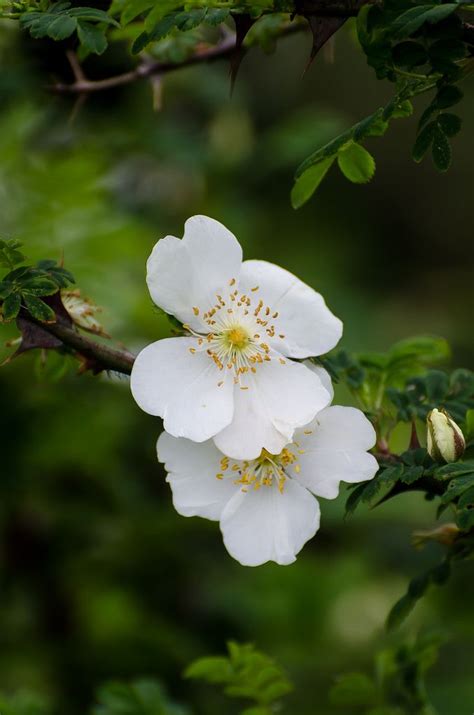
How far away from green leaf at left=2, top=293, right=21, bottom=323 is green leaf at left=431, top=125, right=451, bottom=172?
536 millimetres

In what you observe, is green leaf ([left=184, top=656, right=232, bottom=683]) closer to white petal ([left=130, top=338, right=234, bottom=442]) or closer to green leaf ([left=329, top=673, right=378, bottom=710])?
green leaf ([left=329, top=673, right=378, bottom=710])

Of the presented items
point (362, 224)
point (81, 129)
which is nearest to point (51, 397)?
point (81, 129)

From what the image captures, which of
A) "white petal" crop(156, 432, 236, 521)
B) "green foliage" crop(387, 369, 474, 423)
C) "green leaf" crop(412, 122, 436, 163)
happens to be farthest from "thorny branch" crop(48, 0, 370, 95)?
"white petal" crop(156, 432, 236, 521)

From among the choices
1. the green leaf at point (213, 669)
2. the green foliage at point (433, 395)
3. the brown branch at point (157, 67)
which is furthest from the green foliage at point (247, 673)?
the brown branch at point (157, 67)

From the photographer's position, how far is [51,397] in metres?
2.57

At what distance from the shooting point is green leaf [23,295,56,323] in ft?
3.93

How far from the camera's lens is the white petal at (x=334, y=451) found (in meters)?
1.20

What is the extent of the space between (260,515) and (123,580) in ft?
4.93

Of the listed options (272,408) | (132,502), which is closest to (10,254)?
(272,408)

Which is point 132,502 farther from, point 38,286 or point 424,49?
point 424,49

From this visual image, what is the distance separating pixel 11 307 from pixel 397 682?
2.94 feet

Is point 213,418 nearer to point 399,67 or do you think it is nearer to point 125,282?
point 399,67

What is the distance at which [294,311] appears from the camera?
1.25m

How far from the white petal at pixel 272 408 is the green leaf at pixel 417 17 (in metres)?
0.41
